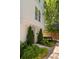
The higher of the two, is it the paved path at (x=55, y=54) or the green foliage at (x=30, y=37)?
the green foliage at (x=30, y=37)

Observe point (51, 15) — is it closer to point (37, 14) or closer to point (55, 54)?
point (37, 14)

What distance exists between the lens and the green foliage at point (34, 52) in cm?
194

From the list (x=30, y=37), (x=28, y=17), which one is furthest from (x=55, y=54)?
(x=28, y=17)

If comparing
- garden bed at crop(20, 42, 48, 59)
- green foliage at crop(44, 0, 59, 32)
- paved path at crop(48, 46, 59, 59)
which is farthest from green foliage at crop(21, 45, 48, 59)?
green foliage at crop(44, 0, 59, 32)

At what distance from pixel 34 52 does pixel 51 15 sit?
56 cm

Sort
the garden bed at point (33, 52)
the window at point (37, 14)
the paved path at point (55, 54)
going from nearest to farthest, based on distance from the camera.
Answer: the paved path at point (55, 54), the garden bed at point (33, 52), the window at point (37, 14)

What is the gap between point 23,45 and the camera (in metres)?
1.96

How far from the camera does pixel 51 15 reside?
1.97 m

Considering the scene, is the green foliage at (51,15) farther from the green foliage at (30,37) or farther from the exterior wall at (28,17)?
the green foliage at (30,37)

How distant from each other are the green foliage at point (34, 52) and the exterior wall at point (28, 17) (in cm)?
16

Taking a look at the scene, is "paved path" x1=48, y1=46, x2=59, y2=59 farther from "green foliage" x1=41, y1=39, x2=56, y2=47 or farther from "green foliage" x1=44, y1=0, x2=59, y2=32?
"green foliage" x1=44, y1=0, x2=59, y2=32

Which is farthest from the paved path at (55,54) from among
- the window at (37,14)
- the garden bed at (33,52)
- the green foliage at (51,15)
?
the window at (37,14)
